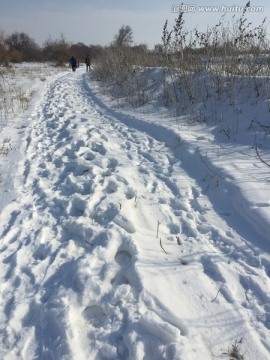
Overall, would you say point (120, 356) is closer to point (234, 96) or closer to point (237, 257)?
point (237, 257)

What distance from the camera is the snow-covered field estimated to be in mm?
1804

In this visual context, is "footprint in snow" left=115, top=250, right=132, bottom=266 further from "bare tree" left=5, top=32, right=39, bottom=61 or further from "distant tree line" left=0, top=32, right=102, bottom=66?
"bare tree" left=5, top=32, right=39, bottom=61

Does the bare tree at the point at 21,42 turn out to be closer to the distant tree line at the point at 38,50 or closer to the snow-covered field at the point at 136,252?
the distant tree line at the point at 38,50

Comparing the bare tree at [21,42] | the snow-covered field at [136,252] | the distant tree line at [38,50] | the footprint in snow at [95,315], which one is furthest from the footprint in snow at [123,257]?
the bare tree at [21,42]

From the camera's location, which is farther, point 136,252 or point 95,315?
point 136,252

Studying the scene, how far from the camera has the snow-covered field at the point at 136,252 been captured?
1.80m

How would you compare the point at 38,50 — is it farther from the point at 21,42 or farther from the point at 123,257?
the point at 123,257

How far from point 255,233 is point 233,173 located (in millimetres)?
1058

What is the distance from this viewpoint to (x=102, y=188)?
11.6 ft

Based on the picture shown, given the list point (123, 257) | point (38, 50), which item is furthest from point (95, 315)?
point (38, 50)

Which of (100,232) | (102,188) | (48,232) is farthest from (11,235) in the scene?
(102,188)

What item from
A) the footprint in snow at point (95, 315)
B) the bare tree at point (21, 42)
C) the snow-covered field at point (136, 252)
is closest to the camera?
the snow-covered field at point (136, 252)

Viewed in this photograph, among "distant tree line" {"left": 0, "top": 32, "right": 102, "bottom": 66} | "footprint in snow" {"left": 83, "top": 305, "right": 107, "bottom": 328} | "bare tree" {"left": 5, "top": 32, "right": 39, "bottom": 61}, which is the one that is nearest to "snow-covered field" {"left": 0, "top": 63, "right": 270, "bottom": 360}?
"footprint in snow" {"left": 83, "top": 305, "right": 107, "bottom": 328}

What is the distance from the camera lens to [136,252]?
2459mm
